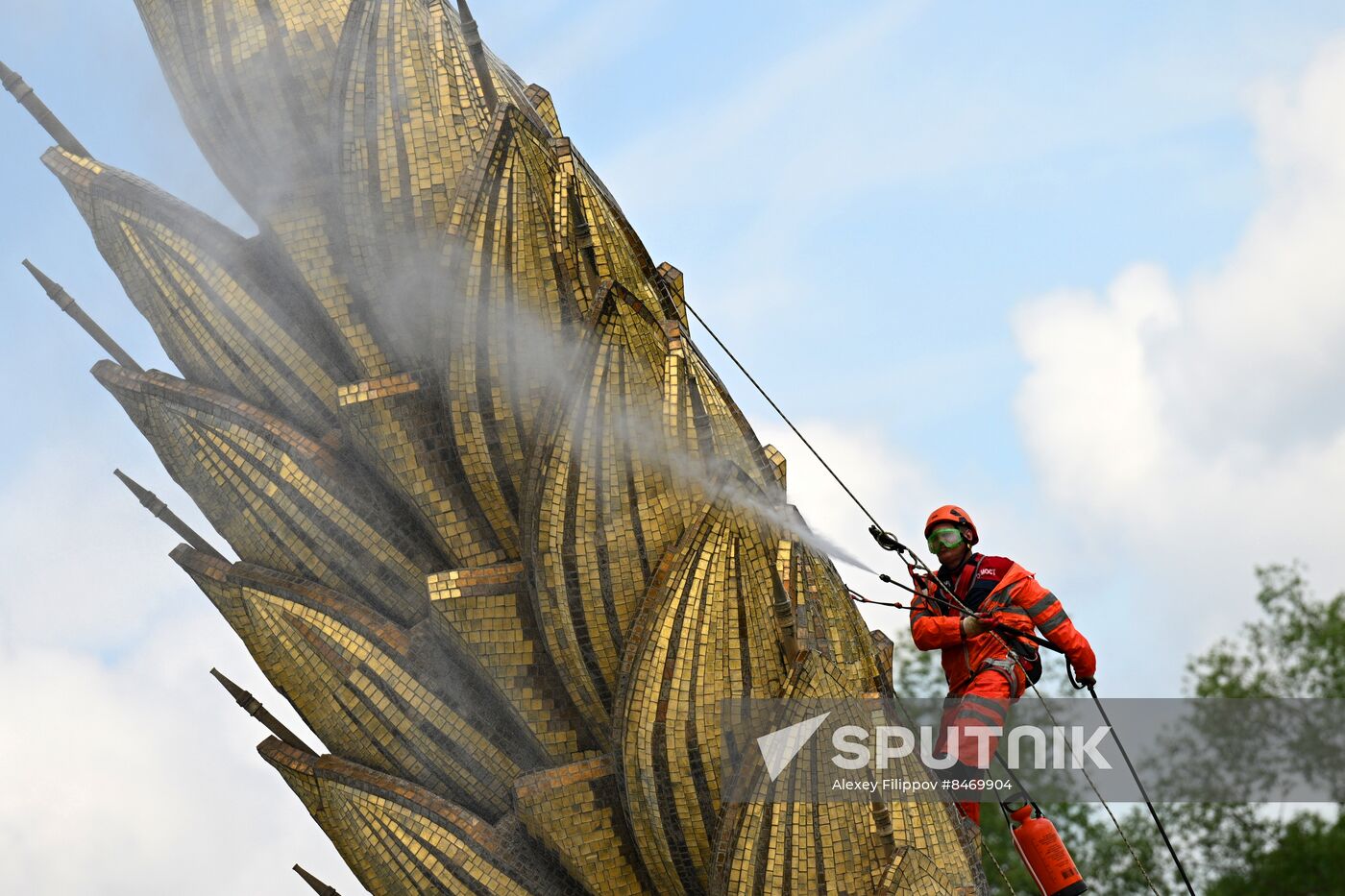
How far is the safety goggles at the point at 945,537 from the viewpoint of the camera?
24.1 ft

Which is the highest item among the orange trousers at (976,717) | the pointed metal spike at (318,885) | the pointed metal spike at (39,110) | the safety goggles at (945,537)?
the pointed metal spike at (39,110)

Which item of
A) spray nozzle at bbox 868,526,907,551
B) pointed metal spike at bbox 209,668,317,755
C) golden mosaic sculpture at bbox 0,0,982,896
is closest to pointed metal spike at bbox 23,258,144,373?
golden mosaic sculpture at bbox 0,0,982,896

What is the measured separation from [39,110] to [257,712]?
327 centimetres

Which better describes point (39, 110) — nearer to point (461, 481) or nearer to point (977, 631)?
point (461, 481)

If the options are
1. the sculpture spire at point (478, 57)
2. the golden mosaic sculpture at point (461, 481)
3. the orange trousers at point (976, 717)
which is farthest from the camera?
the sculpture spire at point (478, 57)

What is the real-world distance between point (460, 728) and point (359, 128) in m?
2.85

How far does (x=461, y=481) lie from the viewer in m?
7.70

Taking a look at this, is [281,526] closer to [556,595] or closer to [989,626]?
[556,595]

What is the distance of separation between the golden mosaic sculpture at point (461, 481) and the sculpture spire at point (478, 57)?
0.02 meters

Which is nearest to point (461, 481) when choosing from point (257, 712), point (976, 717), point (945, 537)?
point (257, 712)

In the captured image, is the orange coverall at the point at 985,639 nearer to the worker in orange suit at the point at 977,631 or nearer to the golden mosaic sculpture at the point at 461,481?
the worker in orange suit at the point at 977,631

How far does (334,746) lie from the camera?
306 inches

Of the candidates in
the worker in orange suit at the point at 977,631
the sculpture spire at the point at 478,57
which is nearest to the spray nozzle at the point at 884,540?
the worker in orange suit at the point at 977,631

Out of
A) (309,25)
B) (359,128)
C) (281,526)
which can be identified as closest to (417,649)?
(281,526)
